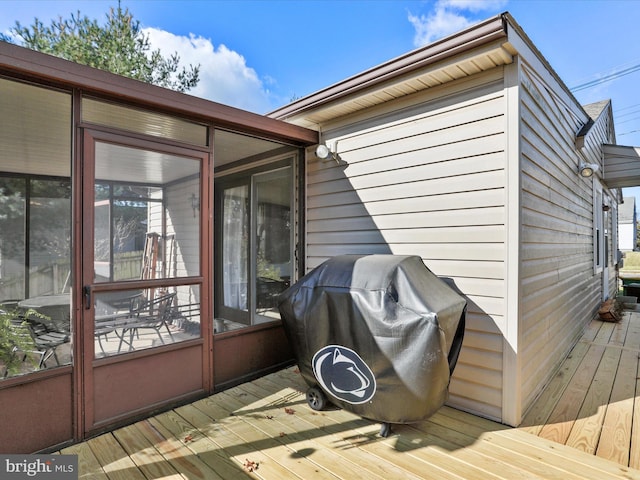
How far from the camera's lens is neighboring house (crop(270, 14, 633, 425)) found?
2.53 metres

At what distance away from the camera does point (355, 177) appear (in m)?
3.54

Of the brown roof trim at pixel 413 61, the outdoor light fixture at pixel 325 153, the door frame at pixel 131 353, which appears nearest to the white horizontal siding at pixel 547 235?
the brown roof trim at pixel 413 61

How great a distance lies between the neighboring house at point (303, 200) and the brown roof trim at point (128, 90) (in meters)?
0.01

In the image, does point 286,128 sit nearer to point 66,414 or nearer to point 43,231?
point 43,231

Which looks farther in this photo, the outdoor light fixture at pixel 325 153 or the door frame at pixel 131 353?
the outdoor light fixture at pixel 325 153

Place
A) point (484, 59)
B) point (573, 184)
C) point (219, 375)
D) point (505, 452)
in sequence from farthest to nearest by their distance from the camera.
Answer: point (573, 184), point (219, 375), point (484, 59), point (505, 452)

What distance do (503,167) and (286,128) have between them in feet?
6.82

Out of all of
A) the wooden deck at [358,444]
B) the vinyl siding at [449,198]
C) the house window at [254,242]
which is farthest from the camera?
the house window at [254,242]

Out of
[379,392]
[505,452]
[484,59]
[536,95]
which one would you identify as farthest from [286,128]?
[505,452]

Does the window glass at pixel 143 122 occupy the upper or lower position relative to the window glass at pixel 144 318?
upper

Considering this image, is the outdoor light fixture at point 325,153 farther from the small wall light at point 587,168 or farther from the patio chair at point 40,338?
the small wall light at point 587,168

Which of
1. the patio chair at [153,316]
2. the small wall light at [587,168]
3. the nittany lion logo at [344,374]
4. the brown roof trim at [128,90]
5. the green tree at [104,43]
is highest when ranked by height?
the green tree at [104,43]

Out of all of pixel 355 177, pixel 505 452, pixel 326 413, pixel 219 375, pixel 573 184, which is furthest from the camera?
pixel 573 184

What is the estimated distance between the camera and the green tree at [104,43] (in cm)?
1067
